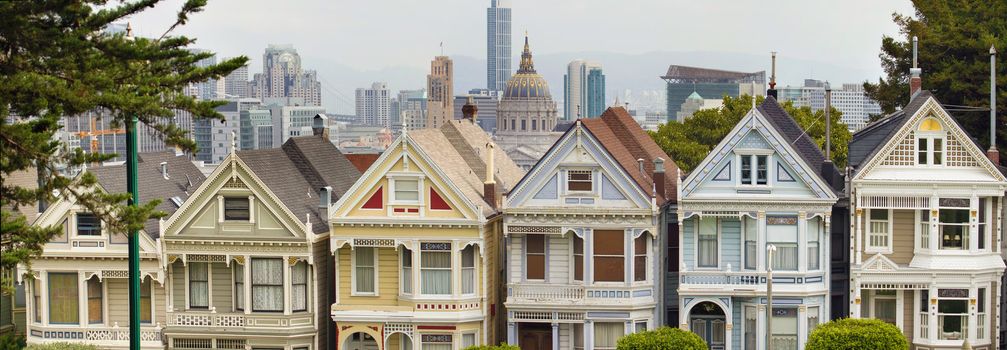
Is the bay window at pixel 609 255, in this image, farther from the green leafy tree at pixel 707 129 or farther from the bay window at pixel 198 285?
the green leafy tree at pixel 707 129

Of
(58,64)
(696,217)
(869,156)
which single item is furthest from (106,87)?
(869,156)

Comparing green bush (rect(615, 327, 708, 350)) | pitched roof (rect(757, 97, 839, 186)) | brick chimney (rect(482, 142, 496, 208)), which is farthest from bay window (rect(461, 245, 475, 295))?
pitched roof (rect(757, 97, 839, 186))

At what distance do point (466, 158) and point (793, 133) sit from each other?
347 inches

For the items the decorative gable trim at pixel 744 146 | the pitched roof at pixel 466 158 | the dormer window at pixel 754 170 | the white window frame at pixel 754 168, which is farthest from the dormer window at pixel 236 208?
the dormer window at pixel 754 170

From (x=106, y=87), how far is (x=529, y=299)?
15076mm

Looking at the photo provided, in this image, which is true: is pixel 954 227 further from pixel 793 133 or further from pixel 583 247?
pixel 583 247

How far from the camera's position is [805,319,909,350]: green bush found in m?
40.0

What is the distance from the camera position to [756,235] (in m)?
41.9

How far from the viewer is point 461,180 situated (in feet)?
145

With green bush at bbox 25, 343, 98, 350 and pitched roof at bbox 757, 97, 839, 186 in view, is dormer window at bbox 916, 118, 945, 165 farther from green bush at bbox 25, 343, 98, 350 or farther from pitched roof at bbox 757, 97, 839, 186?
green bush at bbox 25, 343, 98, 350

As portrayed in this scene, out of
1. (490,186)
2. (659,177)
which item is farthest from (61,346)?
(659,177)

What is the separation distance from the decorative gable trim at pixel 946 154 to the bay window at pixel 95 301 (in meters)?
18.0

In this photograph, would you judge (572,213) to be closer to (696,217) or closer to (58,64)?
(696,217)

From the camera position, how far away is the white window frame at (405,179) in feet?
139
